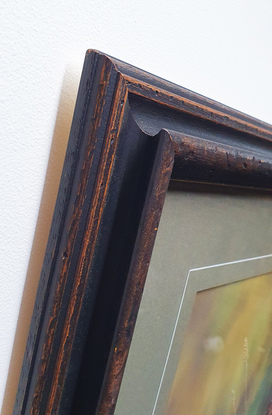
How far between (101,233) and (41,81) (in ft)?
0.32

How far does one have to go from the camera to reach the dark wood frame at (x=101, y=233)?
0.73 ft

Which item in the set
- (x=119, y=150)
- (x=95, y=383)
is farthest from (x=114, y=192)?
(x=95, y=383)

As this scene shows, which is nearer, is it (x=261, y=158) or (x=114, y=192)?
(x=114, y=192)

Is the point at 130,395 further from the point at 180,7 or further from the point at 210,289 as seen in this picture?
the point at 180,7

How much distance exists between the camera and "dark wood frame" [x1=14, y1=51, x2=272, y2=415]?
8.8 inches

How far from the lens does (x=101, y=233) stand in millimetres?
238

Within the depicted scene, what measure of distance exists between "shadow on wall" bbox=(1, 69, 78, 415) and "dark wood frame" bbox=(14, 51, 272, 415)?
18 mm

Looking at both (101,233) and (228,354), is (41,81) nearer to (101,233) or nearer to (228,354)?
(101,233)

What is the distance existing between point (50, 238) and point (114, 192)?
5 centimetres

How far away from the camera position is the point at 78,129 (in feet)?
0.73

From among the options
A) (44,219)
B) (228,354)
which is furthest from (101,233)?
(228,354)

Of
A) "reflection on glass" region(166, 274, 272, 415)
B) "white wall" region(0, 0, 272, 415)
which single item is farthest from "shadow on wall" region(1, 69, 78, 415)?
"reflection on glass" region(166, 274, 272, 415)

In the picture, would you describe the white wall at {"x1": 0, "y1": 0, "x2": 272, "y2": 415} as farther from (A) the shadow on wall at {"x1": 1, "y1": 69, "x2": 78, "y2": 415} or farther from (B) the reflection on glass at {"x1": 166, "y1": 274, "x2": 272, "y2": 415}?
(B) the reflection on glass at {"x1": 166, "y1": 274, "x2": 272, "y2": 415}

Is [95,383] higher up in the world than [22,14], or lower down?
lower down
